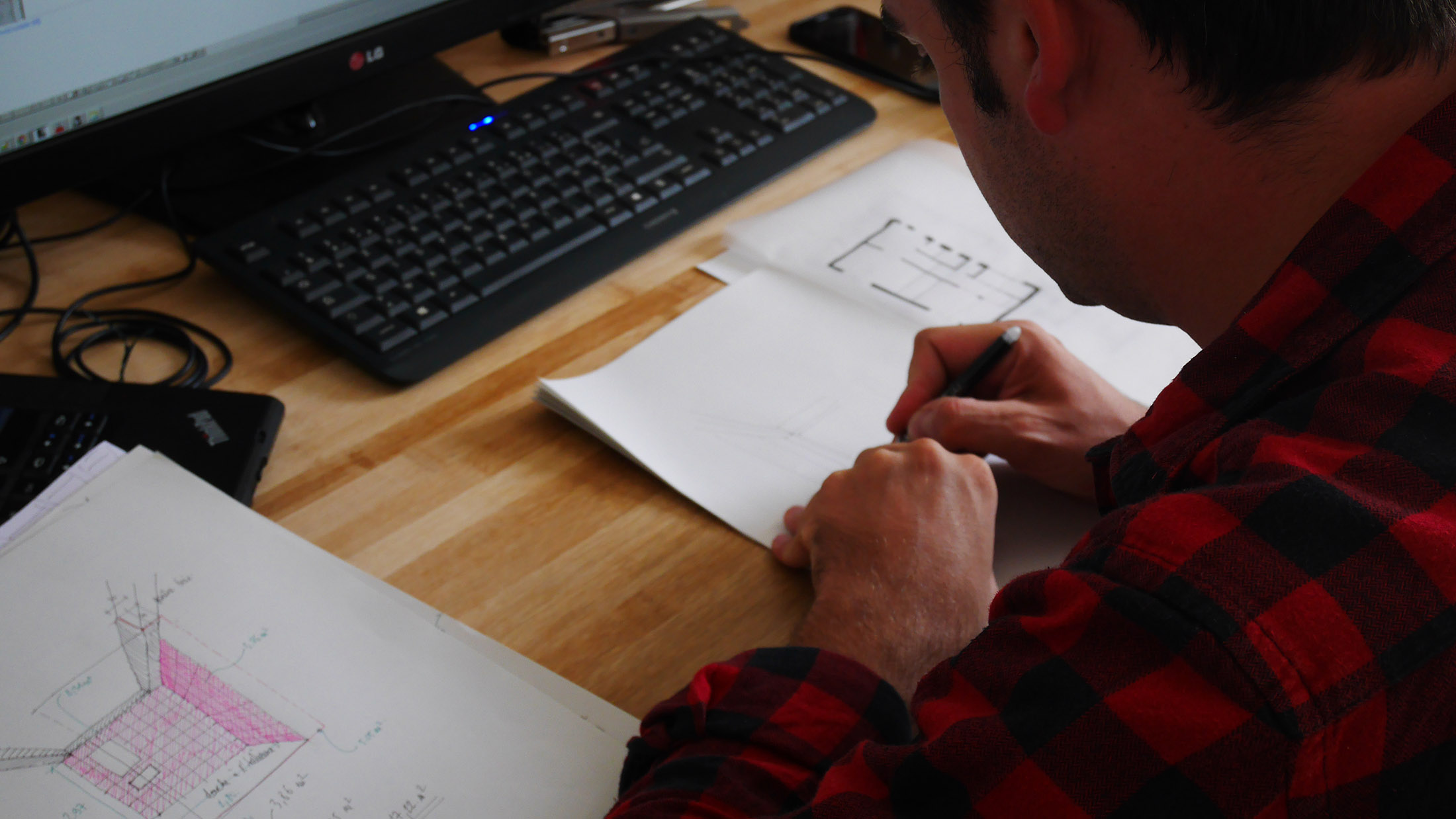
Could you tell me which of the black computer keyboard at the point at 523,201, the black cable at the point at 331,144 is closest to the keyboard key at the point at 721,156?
the black computer keyboard at the point at 523,201

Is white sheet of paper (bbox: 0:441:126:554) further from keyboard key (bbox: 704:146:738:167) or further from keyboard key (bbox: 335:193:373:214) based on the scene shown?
keyboard key (bbox: 704:146:738:167)

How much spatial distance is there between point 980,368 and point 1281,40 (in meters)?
0.34

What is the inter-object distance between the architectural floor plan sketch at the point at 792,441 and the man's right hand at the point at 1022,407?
5 centimetres

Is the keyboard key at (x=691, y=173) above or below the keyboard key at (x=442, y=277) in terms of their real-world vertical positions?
above

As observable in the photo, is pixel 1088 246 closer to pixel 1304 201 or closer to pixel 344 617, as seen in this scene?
pixel 1304 201

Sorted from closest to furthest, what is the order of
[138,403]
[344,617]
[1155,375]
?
[344,617], [138,403], [1155,375]

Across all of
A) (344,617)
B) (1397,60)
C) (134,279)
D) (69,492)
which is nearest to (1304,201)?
(1397,60)

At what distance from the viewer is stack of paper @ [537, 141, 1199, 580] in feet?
2.36

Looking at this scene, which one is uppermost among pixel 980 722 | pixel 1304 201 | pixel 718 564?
pixel 1304 201

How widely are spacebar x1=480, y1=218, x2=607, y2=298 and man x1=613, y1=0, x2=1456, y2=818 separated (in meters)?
0.30

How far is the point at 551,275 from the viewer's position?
0.85 metres

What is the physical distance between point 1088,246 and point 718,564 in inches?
10.7

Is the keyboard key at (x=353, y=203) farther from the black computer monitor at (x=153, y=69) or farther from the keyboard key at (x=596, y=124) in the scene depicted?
the keyboard key at (x=596, y=124)

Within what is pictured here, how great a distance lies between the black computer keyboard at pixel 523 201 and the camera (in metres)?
0.80
